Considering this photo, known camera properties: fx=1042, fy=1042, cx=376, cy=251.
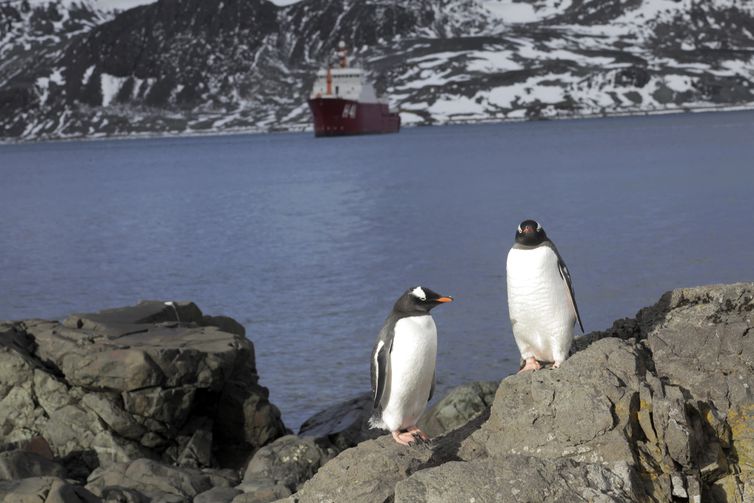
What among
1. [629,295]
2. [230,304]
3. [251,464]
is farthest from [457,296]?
[251,464]

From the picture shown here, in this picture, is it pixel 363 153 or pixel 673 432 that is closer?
pixel 673 432

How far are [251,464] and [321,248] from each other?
24.2 m

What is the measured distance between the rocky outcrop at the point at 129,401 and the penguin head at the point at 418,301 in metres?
5.55

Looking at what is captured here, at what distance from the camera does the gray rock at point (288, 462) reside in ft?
38.3

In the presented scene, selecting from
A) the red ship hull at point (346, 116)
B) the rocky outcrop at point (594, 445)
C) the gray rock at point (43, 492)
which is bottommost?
the red ship hull at point (346, 116)

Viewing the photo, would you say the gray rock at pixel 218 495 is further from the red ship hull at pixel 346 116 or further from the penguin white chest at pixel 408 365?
the red ship hull at pixel 346 116

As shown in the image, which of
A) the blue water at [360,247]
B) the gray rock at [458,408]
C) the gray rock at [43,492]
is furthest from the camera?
the blue water at [360,247]

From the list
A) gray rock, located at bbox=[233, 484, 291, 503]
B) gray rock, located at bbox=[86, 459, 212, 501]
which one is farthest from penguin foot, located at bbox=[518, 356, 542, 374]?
gray rock, located at bbox=[86, 459, 212, 501]

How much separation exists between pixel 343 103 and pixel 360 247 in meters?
121

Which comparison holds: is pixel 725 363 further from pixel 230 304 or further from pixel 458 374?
pixel 230 304

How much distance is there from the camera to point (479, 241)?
1375 inches

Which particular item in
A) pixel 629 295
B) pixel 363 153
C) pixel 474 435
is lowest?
pixel 363 153

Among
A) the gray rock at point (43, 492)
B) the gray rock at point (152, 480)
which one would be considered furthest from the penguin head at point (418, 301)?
the gray rock at point (152, 480)

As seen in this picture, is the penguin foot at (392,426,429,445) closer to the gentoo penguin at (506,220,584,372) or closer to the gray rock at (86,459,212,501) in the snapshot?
the gentoo penguin at (506,220,584,372)
